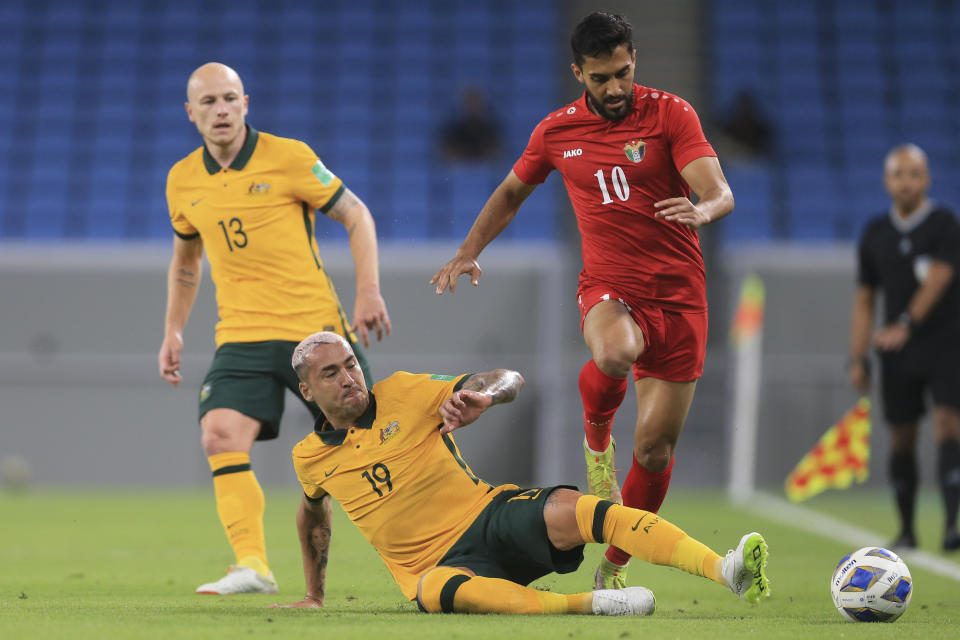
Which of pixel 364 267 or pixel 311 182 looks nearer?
pixel 364 267

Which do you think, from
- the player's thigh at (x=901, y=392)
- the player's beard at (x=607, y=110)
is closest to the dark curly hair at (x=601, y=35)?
the player's beard at (x=607, y=110)

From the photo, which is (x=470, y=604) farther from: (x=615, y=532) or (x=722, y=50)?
(x=722, y=50)

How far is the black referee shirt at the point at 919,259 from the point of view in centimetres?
749

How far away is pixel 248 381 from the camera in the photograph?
544 cm

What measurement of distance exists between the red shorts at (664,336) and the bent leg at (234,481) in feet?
5.09

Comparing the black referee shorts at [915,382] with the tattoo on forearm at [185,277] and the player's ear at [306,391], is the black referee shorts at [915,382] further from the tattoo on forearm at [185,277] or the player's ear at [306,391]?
the player's ear at [306,391]

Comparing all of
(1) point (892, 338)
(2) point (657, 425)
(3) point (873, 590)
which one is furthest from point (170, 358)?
(1) point (892, 338)

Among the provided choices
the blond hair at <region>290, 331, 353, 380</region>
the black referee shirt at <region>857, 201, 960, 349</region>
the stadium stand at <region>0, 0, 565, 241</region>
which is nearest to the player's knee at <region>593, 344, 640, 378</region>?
the blond hair at <region>290, 331, 353, 380</region>

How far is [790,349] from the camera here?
493 inches

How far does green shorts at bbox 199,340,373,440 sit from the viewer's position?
542 cm

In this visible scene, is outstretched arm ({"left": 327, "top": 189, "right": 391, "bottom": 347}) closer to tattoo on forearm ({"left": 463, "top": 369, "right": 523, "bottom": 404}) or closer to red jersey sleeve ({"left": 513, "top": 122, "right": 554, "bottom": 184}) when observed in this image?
red jersey sleeve ({"left": 513, "top": 122, "right": 554, "bottom": 184})

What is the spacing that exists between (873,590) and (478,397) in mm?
1416

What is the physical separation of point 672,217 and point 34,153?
44.4 feet

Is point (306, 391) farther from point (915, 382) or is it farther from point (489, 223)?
point (915, 382)
